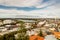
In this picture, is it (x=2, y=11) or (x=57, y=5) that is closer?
(x=2, y=11)

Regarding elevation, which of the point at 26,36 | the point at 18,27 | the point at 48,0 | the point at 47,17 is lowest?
the point at 26,36

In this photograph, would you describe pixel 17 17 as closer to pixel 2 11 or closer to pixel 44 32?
pixel 2 11

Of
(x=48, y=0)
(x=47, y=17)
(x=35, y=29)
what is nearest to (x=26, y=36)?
(x=35, y=29)

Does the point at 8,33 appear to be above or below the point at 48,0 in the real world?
below

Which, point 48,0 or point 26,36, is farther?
point 48,0

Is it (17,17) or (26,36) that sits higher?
(17,17)

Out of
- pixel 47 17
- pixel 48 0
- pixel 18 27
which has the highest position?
pixel 48 0

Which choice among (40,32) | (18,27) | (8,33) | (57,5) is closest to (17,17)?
(18,27)

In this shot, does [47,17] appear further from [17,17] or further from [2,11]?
[2,11]
